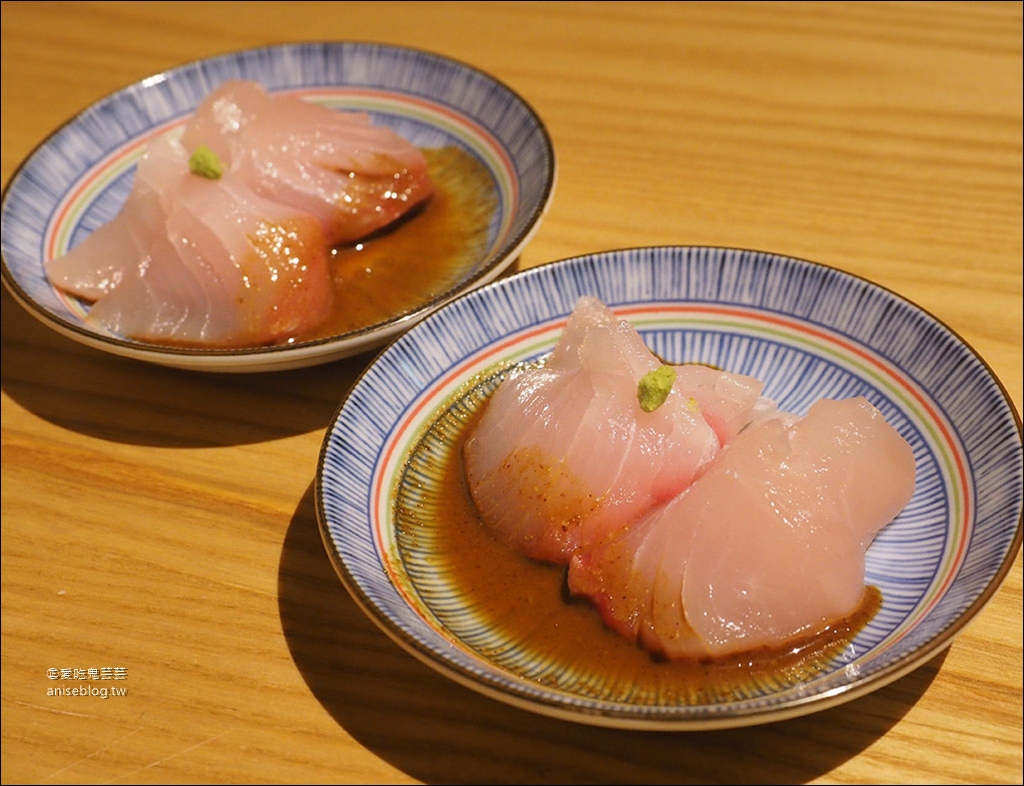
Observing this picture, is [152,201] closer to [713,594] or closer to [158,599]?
[158,599]

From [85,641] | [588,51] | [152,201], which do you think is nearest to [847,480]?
[85,641]

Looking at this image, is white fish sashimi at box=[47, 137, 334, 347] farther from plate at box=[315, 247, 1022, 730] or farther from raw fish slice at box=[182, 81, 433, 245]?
plate at box=[315, 247, 1022, 730]

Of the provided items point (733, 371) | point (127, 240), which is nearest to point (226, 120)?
point (127, 240)

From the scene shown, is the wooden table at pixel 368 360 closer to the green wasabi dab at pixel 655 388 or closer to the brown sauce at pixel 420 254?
the brown sauce at pixel 420 254

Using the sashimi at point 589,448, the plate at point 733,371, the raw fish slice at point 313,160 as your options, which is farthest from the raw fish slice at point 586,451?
the raw fish slice at point 313,160

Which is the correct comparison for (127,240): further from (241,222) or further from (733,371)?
(733,371)

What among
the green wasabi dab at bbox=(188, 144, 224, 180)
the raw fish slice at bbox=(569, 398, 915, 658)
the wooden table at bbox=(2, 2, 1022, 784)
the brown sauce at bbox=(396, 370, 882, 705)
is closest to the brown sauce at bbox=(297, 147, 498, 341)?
the wooden table at bbox=(2, 2, 1022, 784)
